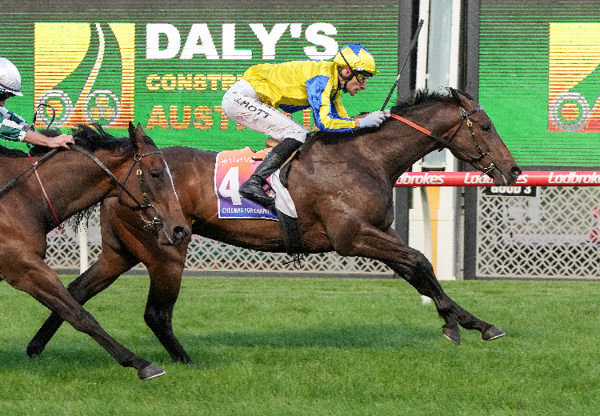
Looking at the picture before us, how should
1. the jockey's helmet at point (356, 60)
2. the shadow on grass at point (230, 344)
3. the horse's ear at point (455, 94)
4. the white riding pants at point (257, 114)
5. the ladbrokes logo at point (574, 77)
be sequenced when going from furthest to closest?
the ladbrokes logo at point (574, 77) < the horse's ear at point (455, 94) < the white riding pants at point (257, 114) < the jockey's helmet at point (356, 60) < the shadow on grass at point (230, 344)

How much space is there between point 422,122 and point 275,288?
3.88m

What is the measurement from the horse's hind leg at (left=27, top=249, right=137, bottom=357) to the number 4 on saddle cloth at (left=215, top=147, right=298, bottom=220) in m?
0.77

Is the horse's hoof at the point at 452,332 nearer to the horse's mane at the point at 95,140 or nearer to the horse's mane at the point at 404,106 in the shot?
the horse's mane at the point at 404,106

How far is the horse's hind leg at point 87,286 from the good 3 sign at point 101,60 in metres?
5.36

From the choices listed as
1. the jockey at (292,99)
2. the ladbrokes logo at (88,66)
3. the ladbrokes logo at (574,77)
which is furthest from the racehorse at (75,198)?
the ladbrokes logo at (574,77)

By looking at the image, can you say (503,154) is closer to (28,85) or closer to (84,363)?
(84,363)

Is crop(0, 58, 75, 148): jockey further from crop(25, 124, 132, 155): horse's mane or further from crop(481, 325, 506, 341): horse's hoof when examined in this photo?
crop(481, 325, 506, 341): horse's hoof

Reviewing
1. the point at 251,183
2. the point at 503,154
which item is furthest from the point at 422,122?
the point at 251,183

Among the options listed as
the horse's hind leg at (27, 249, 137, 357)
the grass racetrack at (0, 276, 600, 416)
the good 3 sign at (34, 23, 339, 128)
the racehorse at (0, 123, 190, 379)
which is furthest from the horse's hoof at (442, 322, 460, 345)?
the good 3 sign at (34, 23, 339, 128)

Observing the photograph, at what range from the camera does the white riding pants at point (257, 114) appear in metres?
6.77

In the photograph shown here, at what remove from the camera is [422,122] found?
690 centimetres

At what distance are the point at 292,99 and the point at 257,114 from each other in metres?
0.26

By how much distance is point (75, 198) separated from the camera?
5855mm

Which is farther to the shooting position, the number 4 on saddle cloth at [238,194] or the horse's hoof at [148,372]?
the number 4 on saddle cloth at [238,194]
